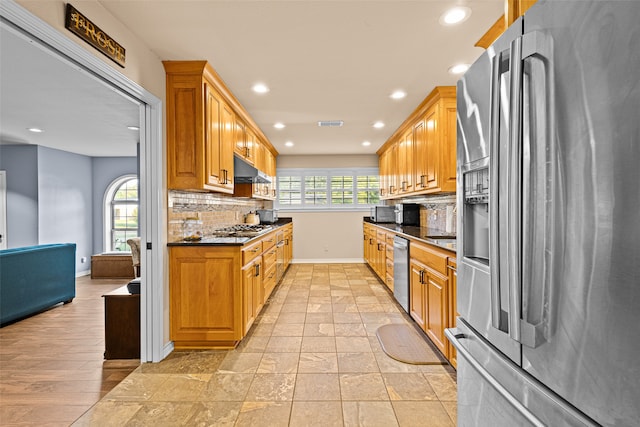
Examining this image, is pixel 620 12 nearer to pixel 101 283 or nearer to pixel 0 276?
pixel 0 276

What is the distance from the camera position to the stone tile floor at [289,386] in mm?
1927

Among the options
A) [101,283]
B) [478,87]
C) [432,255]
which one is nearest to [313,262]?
[101,283]

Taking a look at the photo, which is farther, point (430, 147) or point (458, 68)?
point (430, 147)

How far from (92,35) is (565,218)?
2439 mm

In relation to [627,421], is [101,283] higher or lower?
lower

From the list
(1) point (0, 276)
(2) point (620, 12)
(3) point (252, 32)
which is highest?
(3) point (252, 32)

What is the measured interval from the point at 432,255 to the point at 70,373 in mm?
2972

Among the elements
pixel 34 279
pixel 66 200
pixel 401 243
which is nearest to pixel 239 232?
pixel 401 243

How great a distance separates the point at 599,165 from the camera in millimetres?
671

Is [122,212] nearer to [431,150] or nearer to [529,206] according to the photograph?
[431,150]

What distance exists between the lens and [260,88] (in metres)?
3.39

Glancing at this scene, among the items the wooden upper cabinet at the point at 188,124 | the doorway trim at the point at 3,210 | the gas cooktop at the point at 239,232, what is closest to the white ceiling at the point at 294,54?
the wooden upper cabinet at the point at 188,124

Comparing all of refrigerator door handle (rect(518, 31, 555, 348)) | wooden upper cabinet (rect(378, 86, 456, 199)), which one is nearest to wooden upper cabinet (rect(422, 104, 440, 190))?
wooden upper cabinet (rect(378, 86, 456, 199))

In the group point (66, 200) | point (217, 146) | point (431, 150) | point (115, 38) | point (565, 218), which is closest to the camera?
point (565, 218)
